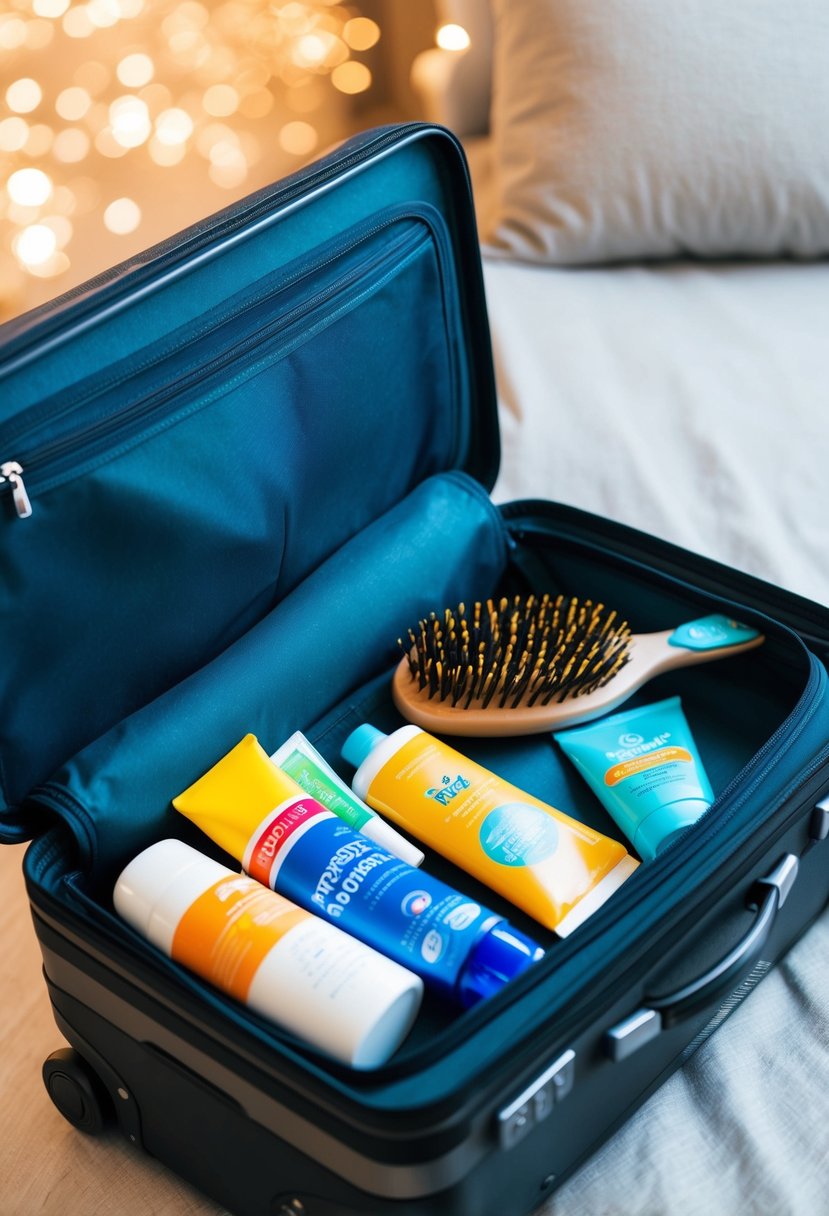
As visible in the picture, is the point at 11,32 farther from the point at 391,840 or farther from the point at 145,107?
the point at 391,840

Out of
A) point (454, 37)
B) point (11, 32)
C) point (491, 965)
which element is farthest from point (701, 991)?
point (11, 32)

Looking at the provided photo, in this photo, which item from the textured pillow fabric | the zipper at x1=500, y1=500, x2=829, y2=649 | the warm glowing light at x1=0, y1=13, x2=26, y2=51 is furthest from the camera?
the warm glowing light at x1=0, y1=13, x2=26, y2=51

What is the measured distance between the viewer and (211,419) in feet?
2.02

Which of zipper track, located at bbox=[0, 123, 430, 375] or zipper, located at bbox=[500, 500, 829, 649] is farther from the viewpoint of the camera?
zipper, located at bbox=[500, 500, 829, 649]

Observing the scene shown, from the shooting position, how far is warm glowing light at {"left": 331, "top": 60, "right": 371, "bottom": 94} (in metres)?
1.85

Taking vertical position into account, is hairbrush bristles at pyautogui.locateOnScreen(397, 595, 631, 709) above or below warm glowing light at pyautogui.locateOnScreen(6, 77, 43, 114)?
below

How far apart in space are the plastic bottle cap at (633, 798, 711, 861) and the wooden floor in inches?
10.0

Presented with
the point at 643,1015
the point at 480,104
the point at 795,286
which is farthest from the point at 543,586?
the point at 480,104

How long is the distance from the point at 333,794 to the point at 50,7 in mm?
1297

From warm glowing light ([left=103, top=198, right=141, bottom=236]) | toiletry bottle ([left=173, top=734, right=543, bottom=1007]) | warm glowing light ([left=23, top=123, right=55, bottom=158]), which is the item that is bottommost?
warm glowing light ([left=103, top=198, right=141, bottom=236])

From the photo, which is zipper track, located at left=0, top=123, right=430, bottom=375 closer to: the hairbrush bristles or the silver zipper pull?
the silver zipper pull

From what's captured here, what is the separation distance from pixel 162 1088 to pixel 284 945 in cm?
9

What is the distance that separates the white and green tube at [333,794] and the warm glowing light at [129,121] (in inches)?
50.5

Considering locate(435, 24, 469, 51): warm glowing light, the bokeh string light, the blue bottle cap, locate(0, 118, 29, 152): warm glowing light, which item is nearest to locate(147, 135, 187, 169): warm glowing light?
the bokeh string light
